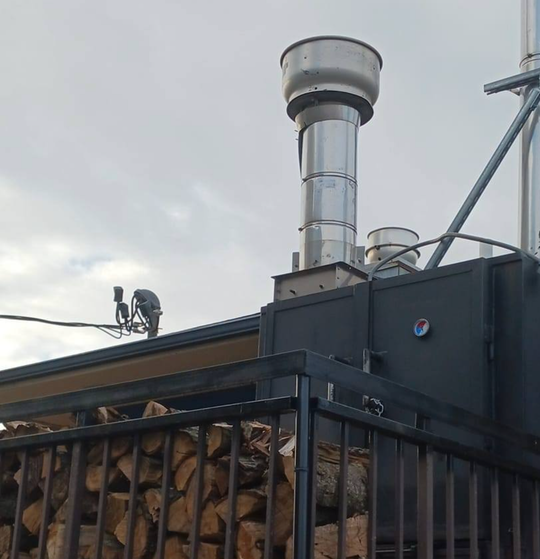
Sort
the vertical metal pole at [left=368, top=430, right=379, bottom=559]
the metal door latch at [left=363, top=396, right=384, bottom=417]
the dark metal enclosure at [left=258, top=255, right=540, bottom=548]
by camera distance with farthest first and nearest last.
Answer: the metal door latch at [left=363, top=396, right=384, bottom=417] < the dark metal enclosure at [left=258, top=255, right=540, bottom=548] < the vertical metal pole at [left=368, top=430, right=379, bottom=559]

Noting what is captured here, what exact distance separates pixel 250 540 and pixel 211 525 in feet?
0.55

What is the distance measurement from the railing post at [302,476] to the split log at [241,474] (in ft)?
1.42

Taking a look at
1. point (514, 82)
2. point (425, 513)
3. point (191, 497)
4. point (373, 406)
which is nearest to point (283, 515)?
point (191, 497)

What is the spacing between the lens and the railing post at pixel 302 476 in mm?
2725

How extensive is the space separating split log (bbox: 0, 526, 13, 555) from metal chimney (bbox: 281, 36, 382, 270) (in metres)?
3.20

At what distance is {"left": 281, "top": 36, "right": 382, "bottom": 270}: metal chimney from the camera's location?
6.65 metres

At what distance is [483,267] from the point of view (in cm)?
425

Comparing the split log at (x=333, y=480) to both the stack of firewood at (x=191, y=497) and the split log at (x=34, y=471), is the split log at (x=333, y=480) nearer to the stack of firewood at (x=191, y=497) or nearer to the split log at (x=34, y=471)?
the stack of firewood at (x=191, y=497)

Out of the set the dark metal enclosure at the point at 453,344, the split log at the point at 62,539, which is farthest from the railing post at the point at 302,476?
the dark metal enclosure at the point at 453,344

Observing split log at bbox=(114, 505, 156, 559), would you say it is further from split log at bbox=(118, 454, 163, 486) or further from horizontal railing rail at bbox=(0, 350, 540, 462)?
horizontal railing rail at bbox=(0, 350, 540, 462)

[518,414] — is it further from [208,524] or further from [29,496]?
[29,496]

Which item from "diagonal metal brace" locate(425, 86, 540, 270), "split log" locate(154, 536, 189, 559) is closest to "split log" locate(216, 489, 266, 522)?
"split log" locate(154, 536, 189, 559)

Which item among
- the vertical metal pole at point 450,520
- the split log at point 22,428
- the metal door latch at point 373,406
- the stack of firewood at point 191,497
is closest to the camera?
the stack of firewood at point 191,497

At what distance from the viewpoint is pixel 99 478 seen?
3.51 metres
